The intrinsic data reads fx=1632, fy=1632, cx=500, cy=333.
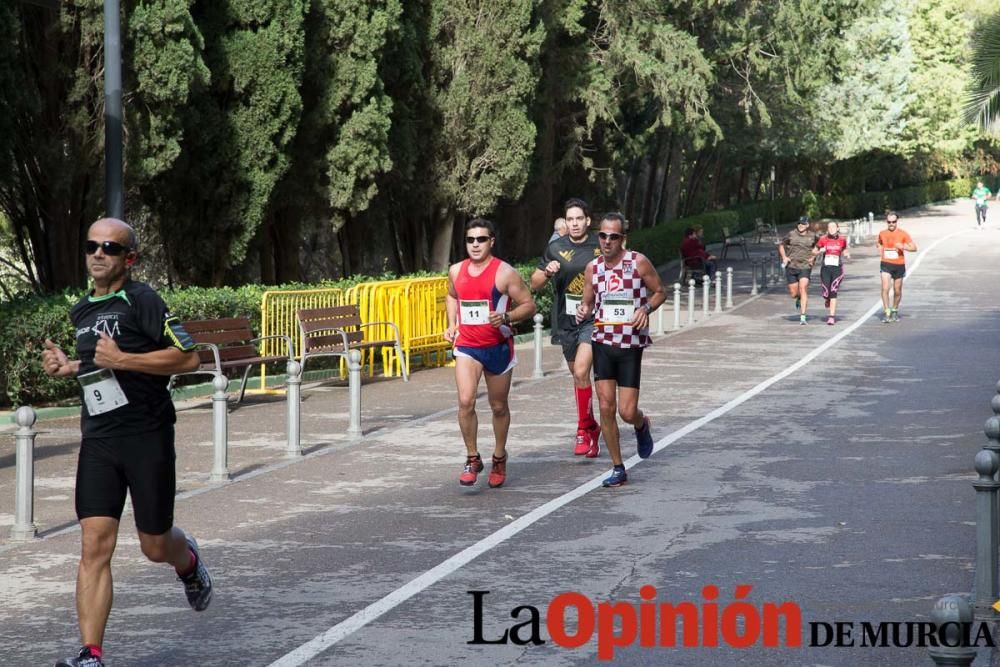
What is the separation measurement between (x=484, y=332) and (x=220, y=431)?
85.1 inches

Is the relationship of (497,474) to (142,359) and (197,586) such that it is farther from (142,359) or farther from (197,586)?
(142,359)

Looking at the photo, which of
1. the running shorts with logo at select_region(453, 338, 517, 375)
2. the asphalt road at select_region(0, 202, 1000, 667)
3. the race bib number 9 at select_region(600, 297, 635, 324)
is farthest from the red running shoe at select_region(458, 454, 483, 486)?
the race bib number 9 at select_region(600, 297, 635, 324)

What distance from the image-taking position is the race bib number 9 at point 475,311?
11469 millimetres

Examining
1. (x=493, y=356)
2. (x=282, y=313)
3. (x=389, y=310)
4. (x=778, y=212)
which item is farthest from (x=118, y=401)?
(x=778, y=212)

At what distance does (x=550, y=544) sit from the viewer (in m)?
9.40

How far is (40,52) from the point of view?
19.9 meters

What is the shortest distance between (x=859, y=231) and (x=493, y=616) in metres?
57.7

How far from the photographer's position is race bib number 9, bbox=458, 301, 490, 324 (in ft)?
37.6

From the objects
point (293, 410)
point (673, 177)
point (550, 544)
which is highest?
point (673, 177)

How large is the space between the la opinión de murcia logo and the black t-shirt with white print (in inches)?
68.6

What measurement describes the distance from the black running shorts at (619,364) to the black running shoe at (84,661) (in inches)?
234

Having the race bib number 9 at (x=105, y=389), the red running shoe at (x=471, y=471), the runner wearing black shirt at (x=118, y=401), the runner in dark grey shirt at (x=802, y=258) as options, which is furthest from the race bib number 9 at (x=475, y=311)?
the runner in dark grey shirt at (x=802, y=258)

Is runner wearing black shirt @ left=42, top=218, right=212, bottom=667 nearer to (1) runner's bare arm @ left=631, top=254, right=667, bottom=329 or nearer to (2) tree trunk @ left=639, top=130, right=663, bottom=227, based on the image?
(1) runner's bare arm @ left=631, top=254, right=667, bottom=329

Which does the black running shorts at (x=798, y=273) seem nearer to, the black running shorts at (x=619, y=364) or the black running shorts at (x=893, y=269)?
the black running shorts at (x=893, y=269)
